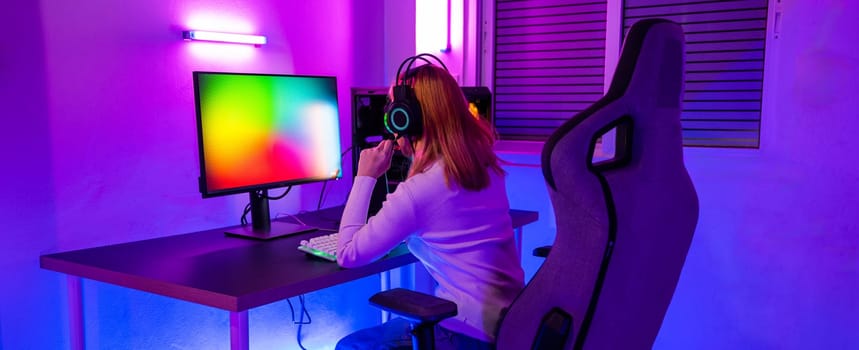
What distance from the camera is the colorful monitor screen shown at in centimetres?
189

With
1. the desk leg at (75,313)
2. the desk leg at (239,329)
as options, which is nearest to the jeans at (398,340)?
the desk leg at (239,329)

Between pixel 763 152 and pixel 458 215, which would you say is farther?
pixel 763 152

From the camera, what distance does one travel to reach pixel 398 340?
5.51 ft

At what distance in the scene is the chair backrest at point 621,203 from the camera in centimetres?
110

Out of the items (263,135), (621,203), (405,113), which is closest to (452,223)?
(405,113)

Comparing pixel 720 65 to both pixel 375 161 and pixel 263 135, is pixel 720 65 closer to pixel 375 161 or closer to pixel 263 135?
pixel 375 161

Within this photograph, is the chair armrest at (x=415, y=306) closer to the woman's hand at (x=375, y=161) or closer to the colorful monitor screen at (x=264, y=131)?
the woman's hand at (x=375, y=161)

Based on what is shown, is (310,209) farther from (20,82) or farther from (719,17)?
(719,17)

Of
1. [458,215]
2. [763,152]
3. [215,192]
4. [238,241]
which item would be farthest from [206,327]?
[763,152]

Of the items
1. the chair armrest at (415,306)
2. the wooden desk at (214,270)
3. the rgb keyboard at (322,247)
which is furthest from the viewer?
the rgb keyboard at (322,247)

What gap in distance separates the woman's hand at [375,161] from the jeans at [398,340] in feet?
1.36

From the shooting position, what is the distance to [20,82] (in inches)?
69.8

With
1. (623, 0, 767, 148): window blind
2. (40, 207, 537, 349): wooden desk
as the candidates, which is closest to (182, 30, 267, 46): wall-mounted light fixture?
(40, 207, 537, 349): wooden desk

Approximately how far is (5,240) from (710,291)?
2546mm
